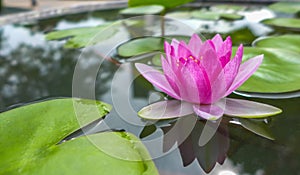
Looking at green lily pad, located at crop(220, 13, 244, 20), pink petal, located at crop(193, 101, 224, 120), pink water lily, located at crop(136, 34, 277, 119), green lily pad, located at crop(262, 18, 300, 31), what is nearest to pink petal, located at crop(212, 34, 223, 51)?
pink water lily, located at crop(136, 34, 277, 119)

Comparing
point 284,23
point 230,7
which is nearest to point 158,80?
point 284,23

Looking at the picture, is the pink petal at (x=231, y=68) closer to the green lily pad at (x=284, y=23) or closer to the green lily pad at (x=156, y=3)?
the green lily pad at (x=156, y=3)

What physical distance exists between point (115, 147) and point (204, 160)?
0.40 ft

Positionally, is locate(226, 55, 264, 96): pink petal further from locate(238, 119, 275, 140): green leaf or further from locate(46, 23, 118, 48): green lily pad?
locate(46, 23, 118, 48): green lily pad

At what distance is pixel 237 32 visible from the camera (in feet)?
3.09

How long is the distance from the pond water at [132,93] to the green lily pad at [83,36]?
25 millimetres

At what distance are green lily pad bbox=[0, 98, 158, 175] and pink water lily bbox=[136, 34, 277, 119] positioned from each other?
0.11 meters

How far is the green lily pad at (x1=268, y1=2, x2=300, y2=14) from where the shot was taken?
1174 millimetres

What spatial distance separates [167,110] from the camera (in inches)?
18.9

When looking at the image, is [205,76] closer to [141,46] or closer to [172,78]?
[172,78]

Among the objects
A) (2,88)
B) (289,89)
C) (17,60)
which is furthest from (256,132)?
(17,60)

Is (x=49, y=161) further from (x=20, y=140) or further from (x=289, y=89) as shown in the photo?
(x=289, y=89)

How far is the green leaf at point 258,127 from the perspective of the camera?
441mm

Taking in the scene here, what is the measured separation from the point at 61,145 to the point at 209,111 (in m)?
0.22
